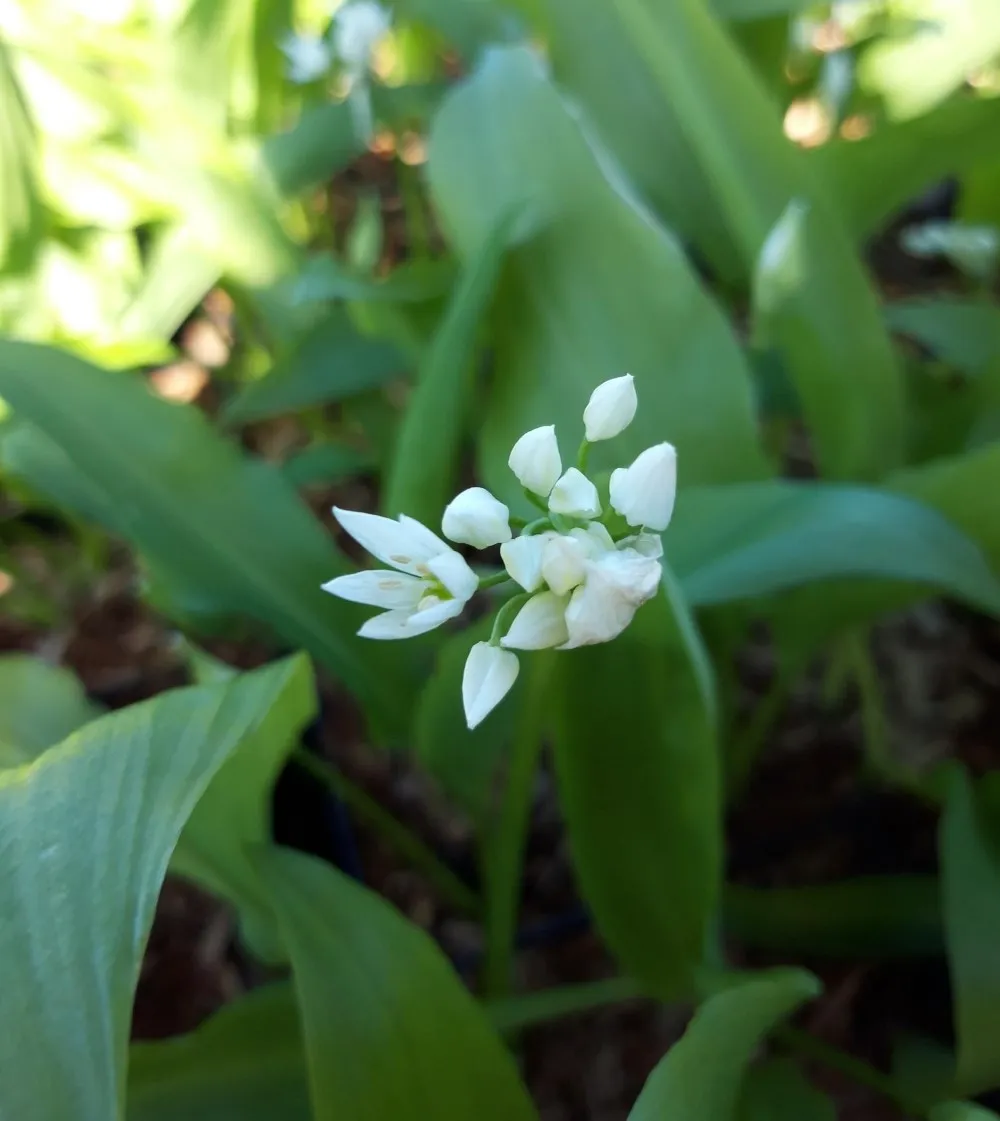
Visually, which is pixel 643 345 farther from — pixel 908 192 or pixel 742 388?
pixel 908 192

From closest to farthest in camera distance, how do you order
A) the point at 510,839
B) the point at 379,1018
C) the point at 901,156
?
the point at 379,1018, the point at 510,839, the point at 901,156

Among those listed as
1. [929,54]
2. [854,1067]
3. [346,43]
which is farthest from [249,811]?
[929,54]

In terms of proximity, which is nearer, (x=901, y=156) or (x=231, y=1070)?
(x=231, y=1070)

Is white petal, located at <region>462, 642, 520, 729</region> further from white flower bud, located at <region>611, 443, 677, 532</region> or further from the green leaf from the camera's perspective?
the green leaf


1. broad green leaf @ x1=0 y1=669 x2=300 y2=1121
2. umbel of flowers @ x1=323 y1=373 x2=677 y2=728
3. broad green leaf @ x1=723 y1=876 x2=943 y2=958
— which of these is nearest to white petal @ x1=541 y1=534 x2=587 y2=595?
umbel of flowers @ x1=323 y1=373 x2=677 y2=728

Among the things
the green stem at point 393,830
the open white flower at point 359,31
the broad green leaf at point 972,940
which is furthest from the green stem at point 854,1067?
the open white flower at point 359,31

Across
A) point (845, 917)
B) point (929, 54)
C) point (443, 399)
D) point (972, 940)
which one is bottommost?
point (845, 917)

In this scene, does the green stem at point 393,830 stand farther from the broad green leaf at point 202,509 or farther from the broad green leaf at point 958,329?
the broad green leaf at point 958,329

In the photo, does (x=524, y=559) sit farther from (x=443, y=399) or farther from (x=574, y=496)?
(x=443, y=399)

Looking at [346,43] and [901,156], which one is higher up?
[346,43]
